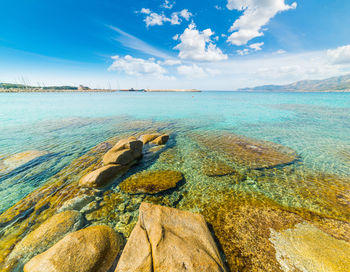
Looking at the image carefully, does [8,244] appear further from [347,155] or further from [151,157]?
[347,155]

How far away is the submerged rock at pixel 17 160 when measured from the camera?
1063 centimetres

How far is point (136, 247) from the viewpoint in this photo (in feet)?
14.4

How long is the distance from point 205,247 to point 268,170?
8521mm

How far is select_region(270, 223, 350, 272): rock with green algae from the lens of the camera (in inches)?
173

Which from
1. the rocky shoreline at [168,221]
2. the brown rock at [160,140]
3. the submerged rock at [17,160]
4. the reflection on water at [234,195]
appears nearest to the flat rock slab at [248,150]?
the reflection on water at [234,195]

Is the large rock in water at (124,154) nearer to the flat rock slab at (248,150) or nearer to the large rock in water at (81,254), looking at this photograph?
the large rock in water at (81,254)

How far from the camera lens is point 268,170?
1034cm

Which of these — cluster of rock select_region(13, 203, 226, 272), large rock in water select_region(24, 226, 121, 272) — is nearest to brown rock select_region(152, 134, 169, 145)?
cluster of rock select_region(13, 203, 226, 272)

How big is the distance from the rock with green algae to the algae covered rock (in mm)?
5521

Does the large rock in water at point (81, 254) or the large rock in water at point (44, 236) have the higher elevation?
the large rock in water at point (81, 254)

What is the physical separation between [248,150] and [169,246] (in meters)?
12.6

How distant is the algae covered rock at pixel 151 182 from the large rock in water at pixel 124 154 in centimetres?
181

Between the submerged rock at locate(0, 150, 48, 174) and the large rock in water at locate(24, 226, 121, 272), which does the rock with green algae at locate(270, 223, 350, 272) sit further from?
the submerged rock at locate(0, 150, 48, 174)

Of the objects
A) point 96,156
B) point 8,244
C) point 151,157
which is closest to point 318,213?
point 151,157
